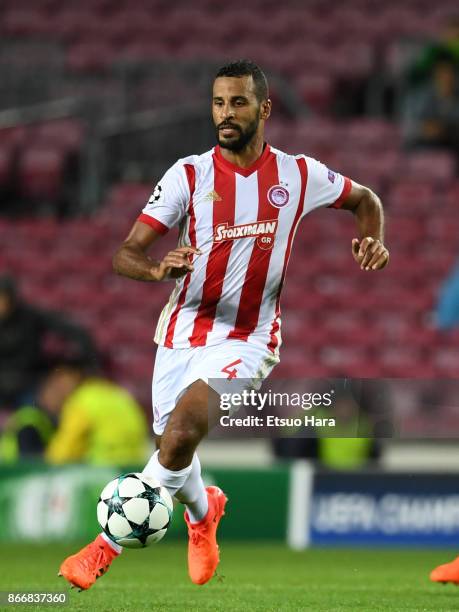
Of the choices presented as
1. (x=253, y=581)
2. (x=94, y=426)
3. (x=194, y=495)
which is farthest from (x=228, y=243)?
(x=94, y=426)

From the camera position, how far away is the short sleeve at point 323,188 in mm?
5402

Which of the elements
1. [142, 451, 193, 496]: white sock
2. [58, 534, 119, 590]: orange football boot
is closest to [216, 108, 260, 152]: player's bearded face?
[142, 451, 193, 496]: white sock

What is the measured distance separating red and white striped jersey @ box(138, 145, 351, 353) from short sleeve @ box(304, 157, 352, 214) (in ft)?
0.24

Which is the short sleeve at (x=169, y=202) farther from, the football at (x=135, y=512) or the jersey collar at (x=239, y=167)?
the football at (x=135, y=512)

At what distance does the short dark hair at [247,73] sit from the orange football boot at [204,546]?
1.67m

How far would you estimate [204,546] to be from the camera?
550 centimetres

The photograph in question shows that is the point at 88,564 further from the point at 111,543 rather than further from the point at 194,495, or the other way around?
the point at 194,495

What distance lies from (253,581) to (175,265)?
2.43 meters

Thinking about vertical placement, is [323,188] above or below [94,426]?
above

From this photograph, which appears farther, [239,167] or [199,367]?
[239,167]

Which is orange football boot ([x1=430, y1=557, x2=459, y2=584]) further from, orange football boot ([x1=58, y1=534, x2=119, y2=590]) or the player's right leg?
orange football boot ([x1=58, y1=534, x2=119, y2=590])

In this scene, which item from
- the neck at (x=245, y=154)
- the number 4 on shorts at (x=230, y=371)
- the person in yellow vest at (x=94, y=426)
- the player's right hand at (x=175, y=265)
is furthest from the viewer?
the person in yellow vest at (x=94, y=426)

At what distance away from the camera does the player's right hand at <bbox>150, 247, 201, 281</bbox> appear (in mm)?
4562

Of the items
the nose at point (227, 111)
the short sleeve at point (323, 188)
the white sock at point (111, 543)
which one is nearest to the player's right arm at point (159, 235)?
the nose at point (227, 111)
